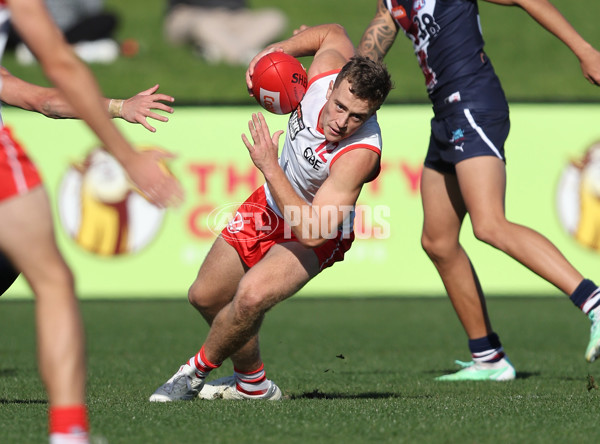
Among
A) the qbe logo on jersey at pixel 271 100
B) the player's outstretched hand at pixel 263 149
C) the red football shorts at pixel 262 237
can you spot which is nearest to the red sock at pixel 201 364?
the red football shorts at pixel 262 237

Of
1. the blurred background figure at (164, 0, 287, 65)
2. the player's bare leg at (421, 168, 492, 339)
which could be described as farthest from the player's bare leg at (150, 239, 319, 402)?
the blurred background figure at (164, 0, 287, 65)

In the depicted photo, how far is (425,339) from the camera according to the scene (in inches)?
323

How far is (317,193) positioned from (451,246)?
1.50 m

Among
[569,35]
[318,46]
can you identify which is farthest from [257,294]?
[569,35]

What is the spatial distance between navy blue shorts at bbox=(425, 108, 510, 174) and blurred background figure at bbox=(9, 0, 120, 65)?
13487 millimetres

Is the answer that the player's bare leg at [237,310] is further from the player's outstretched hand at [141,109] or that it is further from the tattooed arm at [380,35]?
the tattooed arm at [380,35]

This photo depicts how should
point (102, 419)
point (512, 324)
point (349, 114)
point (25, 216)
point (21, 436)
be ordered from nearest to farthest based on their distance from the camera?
point (25, 216) → point (21, 436) → point (102, 419) → point (349, 114) → point (512, 324)

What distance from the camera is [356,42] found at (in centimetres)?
1936

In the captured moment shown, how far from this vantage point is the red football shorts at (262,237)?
5.34 metres

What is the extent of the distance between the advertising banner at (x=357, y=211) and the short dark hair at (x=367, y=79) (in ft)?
18.5

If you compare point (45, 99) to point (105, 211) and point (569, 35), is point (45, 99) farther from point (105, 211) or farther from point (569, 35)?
point (105, 211)

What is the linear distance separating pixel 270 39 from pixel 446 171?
1345cm

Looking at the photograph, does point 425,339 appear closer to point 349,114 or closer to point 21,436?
point 349,114

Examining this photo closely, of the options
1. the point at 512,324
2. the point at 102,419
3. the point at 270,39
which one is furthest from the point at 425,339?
the point at 270,39
